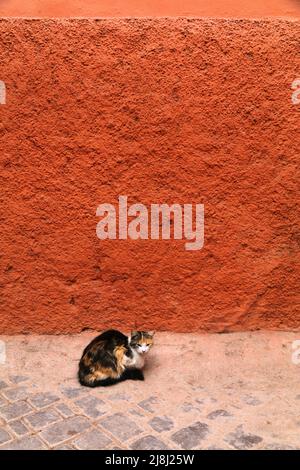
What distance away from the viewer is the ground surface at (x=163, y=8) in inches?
134

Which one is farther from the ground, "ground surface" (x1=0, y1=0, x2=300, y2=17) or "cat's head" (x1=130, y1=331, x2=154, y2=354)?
"ground surface" (x1=0, y1=0, x2=300, y2=17)

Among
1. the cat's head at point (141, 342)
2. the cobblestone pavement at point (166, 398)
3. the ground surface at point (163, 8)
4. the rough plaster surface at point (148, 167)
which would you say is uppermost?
the ground surface at point (163, 8)

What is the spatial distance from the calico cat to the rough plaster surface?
0.55m

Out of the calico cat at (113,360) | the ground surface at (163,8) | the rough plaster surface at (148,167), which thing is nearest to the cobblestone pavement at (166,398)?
the calico cat at (113,360)

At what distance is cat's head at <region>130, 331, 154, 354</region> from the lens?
10.9 ft

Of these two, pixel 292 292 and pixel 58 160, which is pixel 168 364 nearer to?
pixel 292 292

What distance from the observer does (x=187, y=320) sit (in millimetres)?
3953

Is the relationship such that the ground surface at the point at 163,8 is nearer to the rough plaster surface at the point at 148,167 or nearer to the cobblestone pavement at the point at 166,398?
the rough plaster surface at the point at 148,167

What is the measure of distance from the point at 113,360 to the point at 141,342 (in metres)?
0.25

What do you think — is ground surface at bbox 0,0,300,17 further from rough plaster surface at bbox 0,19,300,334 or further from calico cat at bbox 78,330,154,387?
calico cat at bbox 78,330,154,387

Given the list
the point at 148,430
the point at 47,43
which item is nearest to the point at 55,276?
the point at 148,430

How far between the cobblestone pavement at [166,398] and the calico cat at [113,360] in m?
0.07

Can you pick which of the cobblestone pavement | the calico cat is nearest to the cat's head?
the calico cat

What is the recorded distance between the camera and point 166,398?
321 cm
